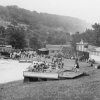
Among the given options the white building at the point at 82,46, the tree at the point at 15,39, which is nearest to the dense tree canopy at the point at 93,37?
the white building at the point at 82,46

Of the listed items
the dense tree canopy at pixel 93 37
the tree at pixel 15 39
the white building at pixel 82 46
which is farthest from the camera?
the tree at pixel 15 39

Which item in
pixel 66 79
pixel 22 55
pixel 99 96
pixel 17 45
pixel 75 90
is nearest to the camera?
pixel 99 96

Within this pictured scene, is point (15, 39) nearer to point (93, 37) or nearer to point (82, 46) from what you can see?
point (82, 46)

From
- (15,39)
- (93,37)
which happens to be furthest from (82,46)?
(15,39)

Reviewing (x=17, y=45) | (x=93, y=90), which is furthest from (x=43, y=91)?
(x=17, y=45)

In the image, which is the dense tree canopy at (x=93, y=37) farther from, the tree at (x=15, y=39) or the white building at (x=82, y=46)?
the tree at (x=15, y=39)

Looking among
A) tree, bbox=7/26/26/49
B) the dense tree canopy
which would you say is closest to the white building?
the dense tree canopy

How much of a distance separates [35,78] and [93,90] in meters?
10.7

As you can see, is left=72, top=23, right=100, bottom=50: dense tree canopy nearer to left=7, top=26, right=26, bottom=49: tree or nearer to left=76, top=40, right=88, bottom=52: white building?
left=76, top=40, right=88, bottom=52: white building

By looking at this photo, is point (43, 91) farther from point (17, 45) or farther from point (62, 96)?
point (17, 45)

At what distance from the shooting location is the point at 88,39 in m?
96.8

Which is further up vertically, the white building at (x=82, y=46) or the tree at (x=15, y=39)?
the tree at (x=15, y=39)

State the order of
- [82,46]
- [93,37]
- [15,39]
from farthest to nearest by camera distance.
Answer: [93,37]
[15,39]
[82,46]

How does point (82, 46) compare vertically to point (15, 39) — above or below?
below
